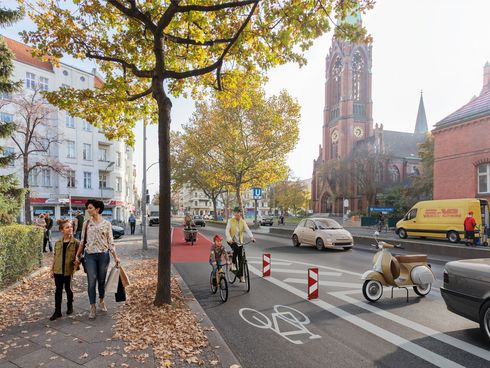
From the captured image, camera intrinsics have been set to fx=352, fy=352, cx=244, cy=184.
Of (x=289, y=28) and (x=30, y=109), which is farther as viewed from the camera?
(x=30, y=109)

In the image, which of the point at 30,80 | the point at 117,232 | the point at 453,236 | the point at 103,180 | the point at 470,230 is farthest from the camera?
the point at 103,180

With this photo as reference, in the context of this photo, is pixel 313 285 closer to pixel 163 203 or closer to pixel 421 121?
pixel 163 203

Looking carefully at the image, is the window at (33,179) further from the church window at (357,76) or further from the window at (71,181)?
the church window at (357,76)

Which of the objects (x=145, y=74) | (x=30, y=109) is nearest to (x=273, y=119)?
(x=30, y=109)

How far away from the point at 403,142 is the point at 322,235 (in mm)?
67917

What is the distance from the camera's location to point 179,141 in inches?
2009

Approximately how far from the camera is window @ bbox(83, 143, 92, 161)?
4025cm

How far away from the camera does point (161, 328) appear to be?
498 cm

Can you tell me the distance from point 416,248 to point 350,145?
2243 inches

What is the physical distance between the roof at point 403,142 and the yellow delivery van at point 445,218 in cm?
5213

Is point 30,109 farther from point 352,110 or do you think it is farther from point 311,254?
point 352,110

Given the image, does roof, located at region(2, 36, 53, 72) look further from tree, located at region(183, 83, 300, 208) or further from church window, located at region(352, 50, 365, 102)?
church window, located at region(352, 50, 365, 102)

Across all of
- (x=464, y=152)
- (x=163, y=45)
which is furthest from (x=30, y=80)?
(x=464, y=152)

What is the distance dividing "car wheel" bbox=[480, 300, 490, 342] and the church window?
2939 inches
